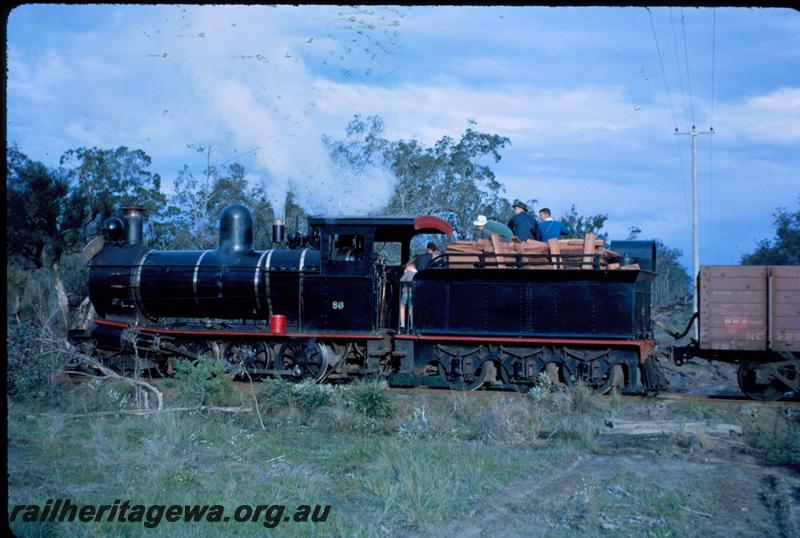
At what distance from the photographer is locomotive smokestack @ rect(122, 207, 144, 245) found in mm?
13930

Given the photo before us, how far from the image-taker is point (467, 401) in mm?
10273

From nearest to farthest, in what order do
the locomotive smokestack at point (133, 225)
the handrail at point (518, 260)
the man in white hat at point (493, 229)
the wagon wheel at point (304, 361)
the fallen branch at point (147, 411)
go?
the fallen branch at point (147, 411), the handrail at point (518, 260), the wagon wheel at point (304, 361), the man in white hat at point (493, 229), the locomotive smokestack at point (133, 225)

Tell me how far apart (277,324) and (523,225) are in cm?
482

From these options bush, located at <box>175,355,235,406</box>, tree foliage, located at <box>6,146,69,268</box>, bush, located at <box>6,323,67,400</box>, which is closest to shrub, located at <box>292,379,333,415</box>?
bush, located at <box>175,355,235,406</box>

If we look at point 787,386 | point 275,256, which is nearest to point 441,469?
point 275,256

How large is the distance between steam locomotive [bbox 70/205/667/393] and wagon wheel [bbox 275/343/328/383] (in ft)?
0.12

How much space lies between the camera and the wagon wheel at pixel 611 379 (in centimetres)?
1198

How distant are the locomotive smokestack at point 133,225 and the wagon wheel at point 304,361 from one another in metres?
3.79

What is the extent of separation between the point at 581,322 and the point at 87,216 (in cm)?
1615

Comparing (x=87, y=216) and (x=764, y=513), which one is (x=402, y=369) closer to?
(x=764, y=513)

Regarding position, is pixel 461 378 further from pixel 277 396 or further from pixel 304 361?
pixel 277 396

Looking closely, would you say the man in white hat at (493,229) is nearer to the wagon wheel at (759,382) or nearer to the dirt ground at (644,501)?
the wagon wheel at (759,382)

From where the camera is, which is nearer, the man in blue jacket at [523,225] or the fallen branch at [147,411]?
the fallen branch at [147,411]

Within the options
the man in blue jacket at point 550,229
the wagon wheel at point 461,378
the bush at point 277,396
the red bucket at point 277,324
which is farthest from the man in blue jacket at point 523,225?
the bush at point 277,396
